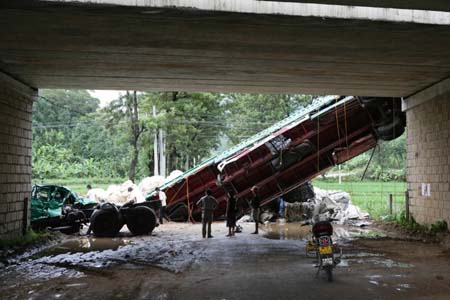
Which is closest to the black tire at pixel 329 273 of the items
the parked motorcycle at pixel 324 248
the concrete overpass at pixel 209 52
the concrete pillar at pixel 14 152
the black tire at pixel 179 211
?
the parked motorcycle at pixel 324 248

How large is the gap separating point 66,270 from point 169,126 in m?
23.4

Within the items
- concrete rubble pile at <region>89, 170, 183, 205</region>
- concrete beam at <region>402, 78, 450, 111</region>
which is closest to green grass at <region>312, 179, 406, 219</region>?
concrete beam at <region>402, 78, 450, 111</region>

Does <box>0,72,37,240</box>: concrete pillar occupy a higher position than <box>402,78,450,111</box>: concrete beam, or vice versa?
<box>402,78,450,111</box>: concrete beam

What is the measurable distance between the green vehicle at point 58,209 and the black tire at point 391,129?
11090 mm

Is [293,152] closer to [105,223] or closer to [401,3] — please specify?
[105,223]

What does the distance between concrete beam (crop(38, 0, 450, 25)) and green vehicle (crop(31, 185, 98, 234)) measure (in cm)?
977

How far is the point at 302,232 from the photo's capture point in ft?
53.7

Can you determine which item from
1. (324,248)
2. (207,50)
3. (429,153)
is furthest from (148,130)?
(324,248)

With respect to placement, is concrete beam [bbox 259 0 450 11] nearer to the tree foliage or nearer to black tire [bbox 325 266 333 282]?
black tire [bbox 325 266 333 282]

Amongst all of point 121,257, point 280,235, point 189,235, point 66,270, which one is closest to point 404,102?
point 280,235

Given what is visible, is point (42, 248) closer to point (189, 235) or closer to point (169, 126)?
point (189, 235)

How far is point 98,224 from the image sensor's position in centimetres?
1502

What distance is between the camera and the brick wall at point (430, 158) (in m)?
13.4

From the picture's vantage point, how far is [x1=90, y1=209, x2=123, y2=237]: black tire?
15016 millimetres
